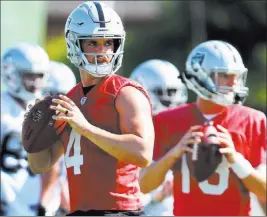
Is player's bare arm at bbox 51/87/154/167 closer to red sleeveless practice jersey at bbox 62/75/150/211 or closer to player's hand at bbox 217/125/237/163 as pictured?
red sleeveless practice jersey at bbox 62/75/150/211

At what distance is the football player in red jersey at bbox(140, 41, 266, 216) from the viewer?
5.52m

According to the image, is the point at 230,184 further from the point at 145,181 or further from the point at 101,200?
the point at 101,200

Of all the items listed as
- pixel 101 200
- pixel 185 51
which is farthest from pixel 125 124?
pixel 185 51

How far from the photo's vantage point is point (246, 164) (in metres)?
5.45

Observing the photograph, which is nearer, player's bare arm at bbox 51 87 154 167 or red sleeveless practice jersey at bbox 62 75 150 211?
player's bare arm at bbox 51 87 154 167

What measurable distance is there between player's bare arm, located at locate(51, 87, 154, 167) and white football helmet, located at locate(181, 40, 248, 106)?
1191 millimetres

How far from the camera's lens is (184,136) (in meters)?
5.54

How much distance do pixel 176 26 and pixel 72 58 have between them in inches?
853

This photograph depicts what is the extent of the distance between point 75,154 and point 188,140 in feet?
3.11

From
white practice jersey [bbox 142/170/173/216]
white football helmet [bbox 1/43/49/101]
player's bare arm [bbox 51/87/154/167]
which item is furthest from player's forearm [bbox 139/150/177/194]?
white football helmet [bbox 1/43/49/101]

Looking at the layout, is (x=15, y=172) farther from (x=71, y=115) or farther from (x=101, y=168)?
(x=71, y=115)

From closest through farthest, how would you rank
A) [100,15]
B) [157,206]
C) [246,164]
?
[100,15] → [246,164] → [157,206]

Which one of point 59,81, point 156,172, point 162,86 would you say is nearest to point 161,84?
point 162,86

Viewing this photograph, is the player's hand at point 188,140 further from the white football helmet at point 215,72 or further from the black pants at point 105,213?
the black pants at point 105,213
